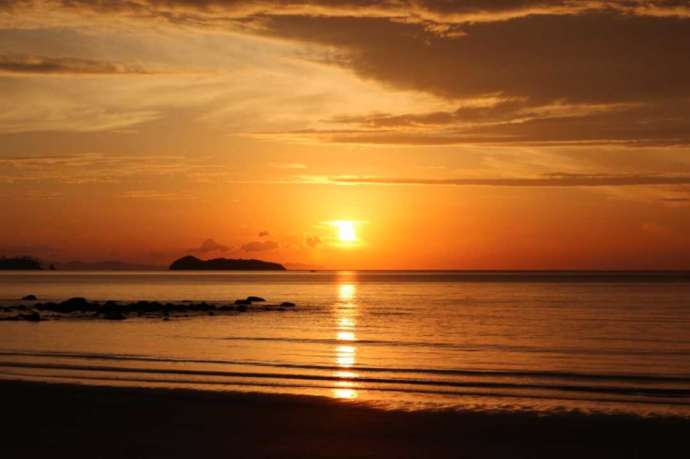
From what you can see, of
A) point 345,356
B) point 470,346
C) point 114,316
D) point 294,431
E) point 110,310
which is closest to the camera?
point 294,431

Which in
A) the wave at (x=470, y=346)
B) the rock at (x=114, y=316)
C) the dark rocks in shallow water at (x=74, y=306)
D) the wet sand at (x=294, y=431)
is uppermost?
the dark rocks in shallow water at (x=74, y=306)

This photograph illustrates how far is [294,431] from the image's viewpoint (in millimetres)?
16328

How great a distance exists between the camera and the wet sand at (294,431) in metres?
14.5

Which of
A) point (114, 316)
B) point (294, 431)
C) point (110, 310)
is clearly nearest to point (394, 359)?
point (294, 431)

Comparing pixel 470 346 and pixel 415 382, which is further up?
pixel 470 346

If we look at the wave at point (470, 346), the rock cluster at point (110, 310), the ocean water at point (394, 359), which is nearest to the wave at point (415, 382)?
the ocean water at point (394, 359)

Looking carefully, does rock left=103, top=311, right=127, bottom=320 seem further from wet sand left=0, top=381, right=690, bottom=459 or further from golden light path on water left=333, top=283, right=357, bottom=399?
wet sand left=0, top=381, right=690, bottom=459

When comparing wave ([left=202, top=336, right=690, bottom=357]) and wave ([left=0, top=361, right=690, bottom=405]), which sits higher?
wave ([left=202, top=336, right=690, bottom=357])

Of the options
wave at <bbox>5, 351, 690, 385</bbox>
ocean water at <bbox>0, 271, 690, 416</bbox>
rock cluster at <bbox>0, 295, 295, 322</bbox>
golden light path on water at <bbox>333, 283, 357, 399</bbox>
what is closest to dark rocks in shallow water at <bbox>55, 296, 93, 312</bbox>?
rock cluster at <bbox>0, 295, 295, 322</bbox>

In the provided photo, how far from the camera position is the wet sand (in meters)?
14.5

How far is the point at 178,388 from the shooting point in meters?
22.7

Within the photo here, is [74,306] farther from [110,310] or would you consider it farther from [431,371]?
[431,371]

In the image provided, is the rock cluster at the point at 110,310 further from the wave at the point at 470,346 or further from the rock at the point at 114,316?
the wave at the point at 470,346

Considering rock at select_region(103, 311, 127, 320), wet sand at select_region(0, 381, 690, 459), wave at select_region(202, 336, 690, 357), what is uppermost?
rock at select_region(103, 311, 127, 320)
